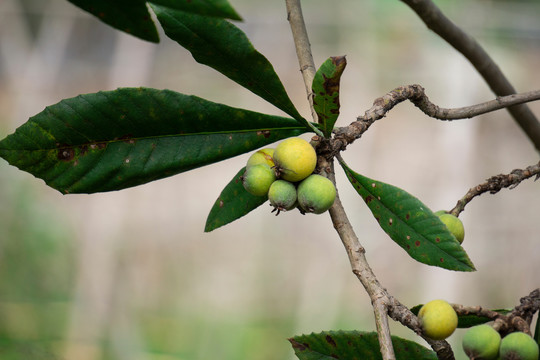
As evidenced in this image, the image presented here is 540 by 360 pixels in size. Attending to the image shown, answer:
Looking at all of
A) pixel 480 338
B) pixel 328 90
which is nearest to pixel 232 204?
pixel 328 90

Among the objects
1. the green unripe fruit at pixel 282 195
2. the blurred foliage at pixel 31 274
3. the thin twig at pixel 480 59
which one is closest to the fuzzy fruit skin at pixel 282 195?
the green unripe fruit at pixel 282 195

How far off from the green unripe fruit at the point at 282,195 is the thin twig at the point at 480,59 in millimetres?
530

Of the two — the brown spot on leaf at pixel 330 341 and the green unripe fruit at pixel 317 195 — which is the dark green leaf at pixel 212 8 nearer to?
the green unripe fruit at pixel 317 195

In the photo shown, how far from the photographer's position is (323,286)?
383 centimetres

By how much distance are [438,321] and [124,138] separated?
0.35 meters

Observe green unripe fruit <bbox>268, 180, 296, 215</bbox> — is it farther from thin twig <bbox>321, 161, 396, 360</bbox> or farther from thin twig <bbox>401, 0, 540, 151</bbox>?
thin twig <bbox>401, 0, 540, 151</bbox>

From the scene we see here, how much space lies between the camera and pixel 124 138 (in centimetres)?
63

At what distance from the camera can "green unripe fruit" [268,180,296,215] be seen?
57 centimetres

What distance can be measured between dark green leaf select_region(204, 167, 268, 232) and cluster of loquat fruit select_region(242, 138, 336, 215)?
99 millimetres

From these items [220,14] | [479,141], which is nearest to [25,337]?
[479,141]

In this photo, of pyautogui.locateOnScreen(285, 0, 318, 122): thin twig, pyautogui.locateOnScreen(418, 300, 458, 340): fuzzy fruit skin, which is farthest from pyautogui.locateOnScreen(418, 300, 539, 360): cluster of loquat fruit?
pyautogui.locateOnScreen(285, 0, 318, 122): thin twig

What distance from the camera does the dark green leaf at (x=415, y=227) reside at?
0.58 m

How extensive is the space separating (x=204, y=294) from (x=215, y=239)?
414mm

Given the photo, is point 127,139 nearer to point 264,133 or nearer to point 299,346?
point 264,133
